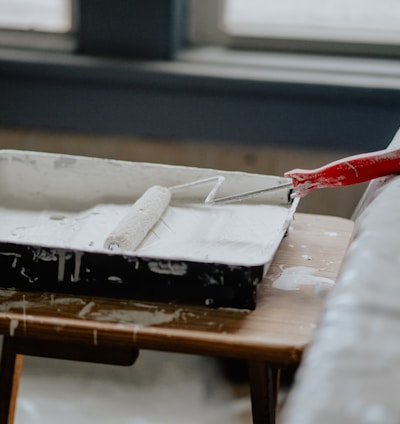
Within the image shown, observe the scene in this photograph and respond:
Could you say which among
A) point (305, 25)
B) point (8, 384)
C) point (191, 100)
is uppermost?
point (305, 25)

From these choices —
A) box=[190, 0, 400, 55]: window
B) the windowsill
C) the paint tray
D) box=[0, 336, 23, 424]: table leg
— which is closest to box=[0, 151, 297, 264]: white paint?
the paint tray

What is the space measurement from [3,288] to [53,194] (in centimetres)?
25

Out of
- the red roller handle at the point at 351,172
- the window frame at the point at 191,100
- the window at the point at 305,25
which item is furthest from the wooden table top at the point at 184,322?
the window at the point at 305,25

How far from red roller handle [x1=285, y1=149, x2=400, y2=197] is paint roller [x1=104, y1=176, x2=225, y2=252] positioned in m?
0.11

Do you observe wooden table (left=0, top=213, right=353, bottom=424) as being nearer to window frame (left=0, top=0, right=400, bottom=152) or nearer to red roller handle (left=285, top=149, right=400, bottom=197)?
red roller handle (left=285, top=149, right=400, bottom=197)

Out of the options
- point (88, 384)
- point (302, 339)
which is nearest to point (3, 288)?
point (302, 339)

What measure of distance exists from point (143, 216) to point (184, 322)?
19 cm

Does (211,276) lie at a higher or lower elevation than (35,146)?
higher

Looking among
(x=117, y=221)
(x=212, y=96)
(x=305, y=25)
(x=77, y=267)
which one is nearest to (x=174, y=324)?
(x=77, y=267)

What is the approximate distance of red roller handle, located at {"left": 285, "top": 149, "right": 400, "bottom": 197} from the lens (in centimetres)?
110

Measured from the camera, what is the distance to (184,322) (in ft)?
3.15

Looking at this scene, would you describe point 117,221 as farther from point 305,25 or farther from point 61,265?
point 305,25

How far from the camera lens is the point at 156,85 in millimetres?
1844

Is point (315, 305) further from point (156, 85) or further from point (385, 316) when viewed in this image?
point (156, 85)
